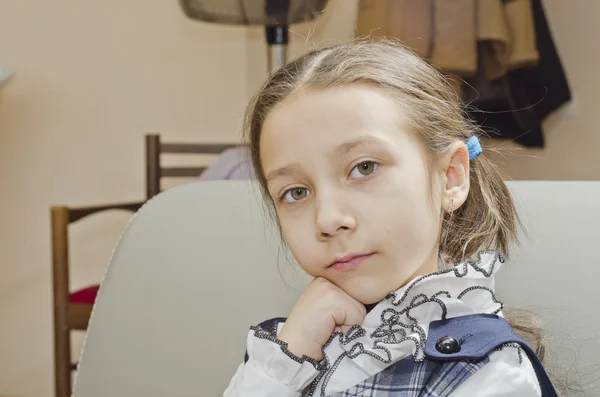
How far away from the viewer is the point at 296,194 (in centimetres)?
81

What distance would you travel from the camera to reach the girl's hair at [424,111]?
83 cm

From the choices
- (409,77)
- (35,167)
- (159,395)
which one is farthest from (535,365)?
(35,167)

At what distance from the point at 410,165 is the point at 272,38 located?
2028 mm

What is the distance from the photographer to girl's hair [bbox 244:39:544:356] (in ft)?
2.73

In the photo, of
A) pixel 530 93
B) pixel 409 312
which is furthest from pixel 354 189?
pixel 530 93

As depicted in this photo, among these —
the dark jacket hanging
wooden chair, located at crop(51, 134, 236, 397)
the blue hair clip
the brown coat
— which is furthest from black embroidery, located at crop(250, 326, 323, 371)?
the dark jacket hanging

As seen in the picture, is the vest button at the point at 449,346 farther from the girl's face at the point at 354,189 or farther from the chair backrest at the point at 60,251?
the chair backrest at the point at 60,251

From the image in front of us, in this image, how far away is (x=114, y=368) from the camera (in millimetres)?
1062

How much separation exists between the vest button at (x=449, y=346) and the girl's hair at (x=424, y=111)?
4.8 inches

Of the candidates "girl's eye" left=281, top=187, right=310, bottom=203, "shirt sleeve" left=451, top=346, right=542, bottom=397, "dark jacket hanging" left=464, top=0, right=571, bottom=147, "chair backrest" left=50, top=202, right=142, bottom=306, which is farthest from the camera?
"dark jacket hanging" left=464, top=0, right=571, bottom=147

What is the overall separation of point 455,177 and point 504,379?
9.6 inches

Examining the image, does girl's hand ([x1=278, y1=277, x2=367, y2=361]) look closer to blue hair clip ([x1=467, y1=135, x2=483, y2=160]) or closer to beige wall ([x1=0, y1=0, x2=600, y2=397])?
blue hair clip ([x1=467, y1=135, x2=483, y2=160])

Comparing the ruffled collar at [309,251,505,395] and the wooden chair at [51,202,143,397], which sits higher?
the ruffled collar at [309,251,505,395]

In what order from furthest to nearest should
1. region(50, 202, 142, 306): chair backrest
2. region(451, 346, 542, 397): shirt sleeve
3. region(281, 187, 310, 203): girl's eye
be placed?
region(50, 202, 142, 306): chair backrest, region(281, 187, 310, 203): girl's eye, region(451, 346, 542, 397): shirt sleeve
